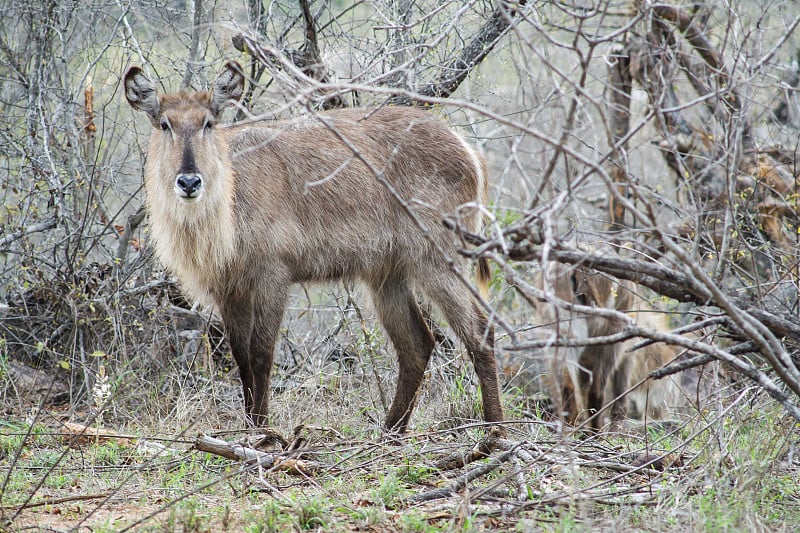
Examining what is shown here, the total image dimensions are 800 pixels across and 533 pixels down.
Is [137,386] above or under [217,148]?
under

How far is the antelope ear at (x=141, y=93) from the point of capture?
169 inches

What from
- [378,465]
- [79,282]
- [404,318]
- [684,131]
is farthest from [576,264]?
[684,131]

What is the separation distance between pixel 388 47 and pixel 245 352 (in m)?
2.06

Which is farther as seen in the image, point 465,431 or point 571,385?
point 571,385

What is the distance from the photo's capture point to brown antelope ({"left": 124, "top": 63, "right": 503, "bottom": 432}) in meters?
4.41

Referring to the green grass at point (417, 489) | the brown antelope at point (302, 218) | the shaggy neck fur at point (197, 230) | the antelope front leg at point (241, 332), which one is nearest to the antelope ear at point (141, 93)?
the brown antelope at point (302, 218)

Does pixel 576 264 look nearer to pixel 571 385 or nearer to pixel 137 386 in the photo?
pixel 137 386

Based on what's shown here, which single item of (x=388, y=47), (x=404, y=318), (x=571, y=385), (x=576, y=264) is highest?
(x=388, y=47)

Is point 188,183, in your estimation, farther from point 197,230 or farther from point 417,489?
point 417,489

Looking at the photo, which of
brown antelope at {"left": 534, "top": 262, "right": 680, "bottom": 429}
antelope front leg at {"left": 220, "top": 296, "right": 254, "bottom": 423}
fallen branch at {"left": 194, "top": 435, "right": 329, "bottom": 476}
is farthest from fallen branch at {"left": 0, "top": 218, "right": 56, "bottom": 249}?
brown antelope at {"left": 534, "top": 262, "right": 680, "bottom": 429}

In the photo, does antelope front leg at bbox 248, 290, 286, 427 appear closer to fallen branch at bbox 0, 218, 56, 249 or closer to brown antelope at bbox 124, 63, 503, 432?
brown antelope at bbox 124, 63, 503, 432

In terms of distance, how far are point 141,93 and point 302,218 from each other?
102 centimetres

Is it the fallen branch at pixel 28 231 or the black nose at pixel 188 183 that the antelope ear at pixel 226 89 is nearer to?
the black nose at pixel 188 183

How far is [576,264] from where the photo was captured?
250 centimetres
